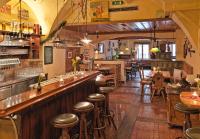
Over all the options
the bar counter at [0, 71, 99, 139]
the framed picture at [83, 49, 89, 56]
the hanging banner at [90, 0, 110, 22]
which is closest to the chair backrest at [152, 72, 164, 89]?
the hanging banner at [90, 0, 110, 22]

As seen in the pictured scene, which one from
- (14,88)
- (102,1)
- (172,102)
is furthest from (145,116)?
(102,1)

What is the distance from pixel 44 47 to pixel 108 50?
36.2 ft

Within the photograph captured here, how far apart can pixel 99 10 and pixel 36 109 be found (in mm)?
5804

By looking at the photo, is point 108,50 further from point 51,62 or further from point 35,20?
point 35,20

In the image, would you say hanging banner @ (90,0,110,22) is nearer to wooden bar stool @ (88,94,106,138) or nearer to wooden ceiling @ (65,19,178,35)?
wooden ceiling @ (65,19,178,35)

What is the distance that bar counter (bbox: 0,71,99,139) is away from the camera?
237cm

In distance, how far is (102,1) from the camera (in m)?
7.82

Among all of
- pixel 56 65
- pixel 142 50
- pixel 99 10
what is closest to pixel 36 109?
pixel 99 10

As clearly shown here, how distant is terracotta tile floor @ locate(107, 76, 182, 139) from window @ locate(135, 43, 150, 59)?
46.7 ft

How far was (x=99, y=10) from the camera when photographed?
310 inches

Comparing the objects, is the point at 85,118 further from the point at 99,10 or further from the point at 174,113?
the point at 99,10

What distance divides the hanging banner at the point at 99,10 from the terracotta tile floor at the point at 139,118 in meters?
3.02

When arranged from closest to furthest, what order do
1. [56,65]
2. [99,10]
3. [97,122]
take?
[97,122] → [99,10] → [56,65]

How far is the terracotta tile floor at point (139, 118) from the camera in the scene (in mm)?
4387
